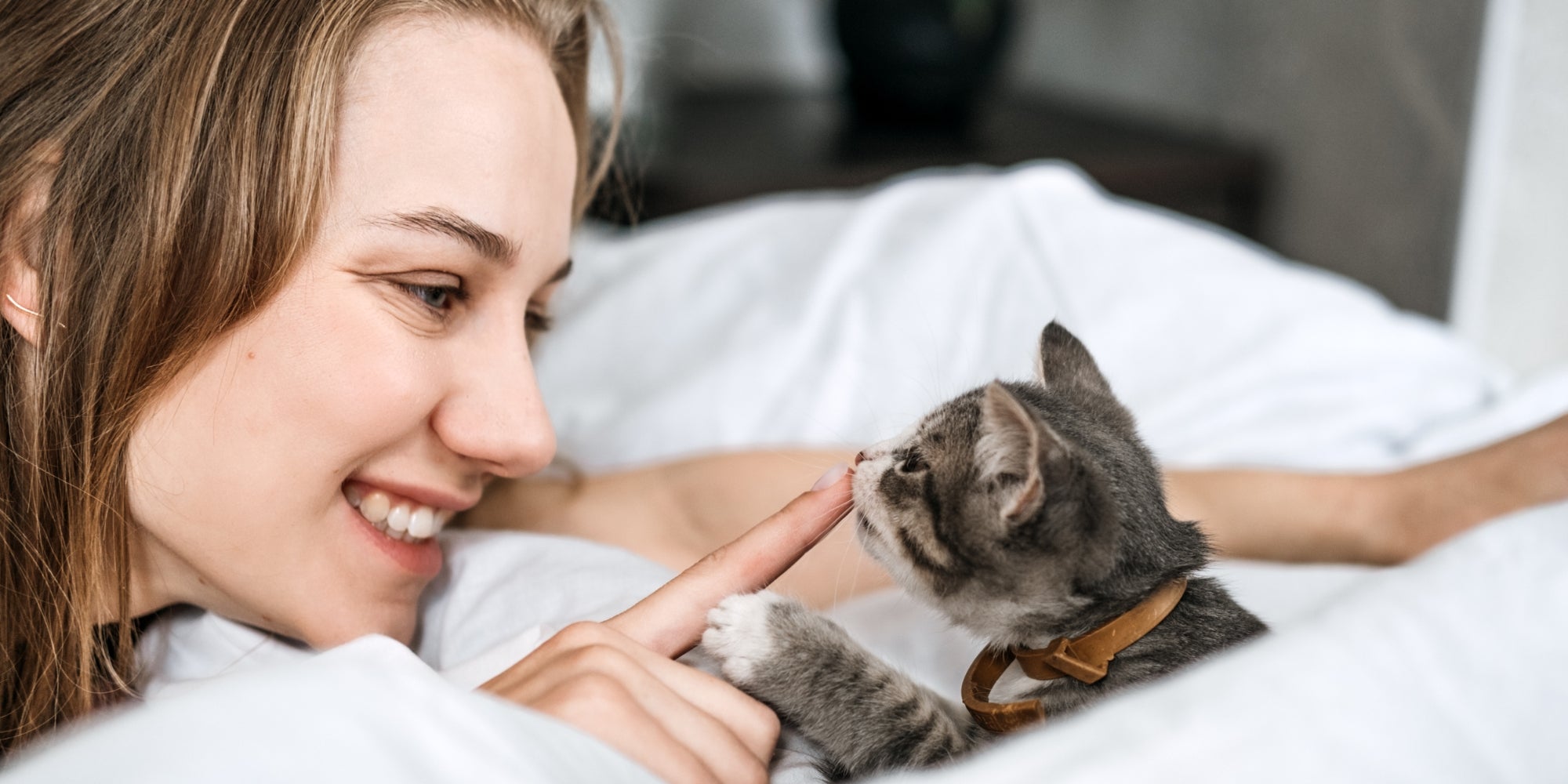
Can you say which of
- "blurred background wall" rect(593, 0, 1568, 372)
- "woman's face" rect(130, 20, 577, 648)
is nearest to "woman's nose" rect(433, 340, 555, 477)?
"woman's face" rect(130, 20, 577, 648)

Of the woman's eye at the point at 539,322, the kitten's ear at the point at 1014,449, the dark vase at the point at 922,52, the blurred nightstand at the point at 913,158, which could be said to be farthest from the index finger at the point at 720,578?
the dark vase at the point at 922,52

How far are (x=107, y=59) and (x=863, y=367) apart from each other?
895 mm

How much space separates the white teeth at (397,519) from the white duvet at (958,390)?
0.11 meters

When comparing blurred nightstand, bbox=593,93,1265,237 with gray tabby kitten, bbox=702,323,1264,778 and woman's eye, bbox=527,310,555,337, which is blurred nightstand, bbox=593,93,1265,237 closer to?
woman's eye, bbox=527,310,555,337

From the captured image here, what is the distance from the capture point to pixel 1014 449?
0.69m

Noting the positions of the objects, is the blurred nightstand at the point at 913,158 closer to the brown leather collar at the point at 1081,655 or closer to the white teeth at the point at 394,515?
the white teeth at the point at 394,515

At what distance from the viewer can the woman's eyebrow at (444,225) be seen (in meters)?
0.74

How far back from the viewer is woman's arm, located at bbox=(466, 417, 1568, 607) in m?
1.01

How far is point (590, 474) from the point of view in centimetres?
136

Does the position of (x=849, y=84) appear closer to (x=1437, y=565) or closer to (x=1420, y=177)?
(x=1420, y=177)

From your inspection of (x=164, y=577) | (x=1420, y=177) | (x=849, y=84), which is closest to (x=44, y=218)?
(x=164, y=577)

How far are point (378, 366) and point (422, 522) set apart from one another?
0.17 m

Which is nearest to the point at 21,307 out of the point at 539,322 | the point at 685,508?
the point at 539,322

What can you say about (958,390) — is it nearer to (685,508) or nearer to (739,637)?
(685,508)
